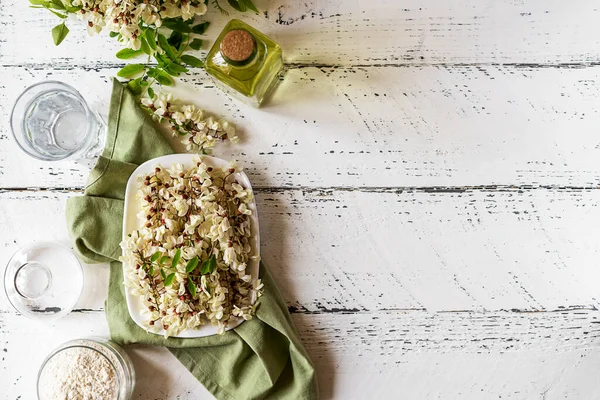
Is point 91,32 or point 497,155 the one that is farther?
point 497,155

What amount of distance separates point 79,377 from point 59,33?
Answer: 55cm

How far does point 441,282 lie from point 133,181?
55 centimetres

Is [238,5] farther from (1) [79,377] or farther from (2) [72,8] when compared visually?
(1) [79,377]

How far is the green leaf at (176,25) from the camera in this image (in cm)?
100

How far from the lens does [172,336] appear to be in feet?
3.29

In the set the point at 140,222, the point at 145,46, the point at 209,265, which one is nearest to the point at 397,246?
the point at 209,265

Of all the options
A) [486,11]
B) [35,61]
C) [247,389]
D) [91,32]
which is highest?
[486,11]

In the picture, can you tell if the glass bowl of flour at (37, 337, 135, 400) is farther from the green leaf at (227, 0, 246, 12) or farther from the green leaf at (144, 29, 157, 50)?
the green leaf at (227, 0, 246, 12)

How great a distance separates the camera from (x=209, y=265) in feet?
3.09

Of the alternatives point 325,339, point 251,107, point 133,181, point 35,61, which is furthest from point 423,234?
point 35,61

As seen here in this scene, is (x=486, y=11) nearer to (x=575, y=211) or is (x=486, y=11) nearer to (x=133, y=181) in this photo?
(x=575, y=211)

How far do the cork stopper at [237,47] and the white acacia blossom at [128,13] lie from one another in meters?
0.08

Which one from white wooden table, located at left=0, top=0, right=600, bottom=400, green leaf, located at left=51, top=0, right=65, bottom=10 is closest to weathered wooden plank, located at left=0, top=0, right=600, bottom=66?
white wooden table, located at left=0, top=0, right=600, bottom=400

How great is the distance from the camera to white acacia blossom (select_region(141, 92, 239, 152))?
102 centimetres
